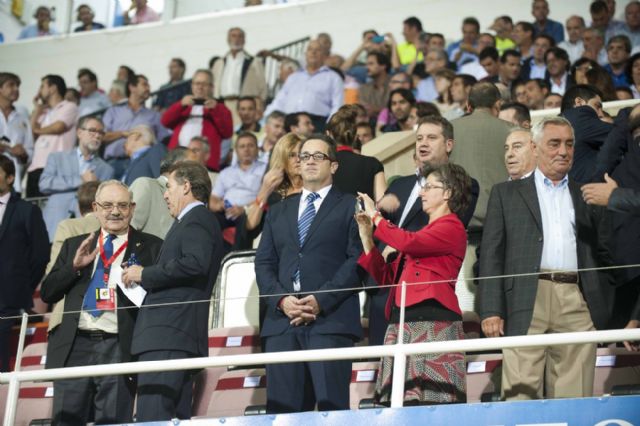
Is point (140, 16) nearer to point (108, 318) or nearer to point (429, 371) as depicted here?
point (108, 318)

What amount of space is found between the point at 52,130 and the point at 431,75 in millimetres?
3980

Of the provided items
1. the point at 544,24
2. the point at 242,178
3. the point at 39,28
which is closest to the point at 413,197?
the point at 242,178

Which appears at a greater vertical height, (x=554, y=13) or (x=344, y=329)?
(x=554, y=13)

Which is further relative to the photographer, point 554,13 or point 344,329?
point 554,13

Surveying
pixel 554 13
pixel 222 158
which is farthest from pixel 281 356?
pixel 554 13

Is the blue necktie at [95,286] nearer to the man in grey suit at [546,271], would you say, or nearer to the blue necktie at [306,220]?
the blue necktie at [306,220]

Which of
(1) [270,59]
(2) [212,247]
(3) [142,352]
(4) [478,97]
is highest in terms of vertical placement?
(1) [270,59]

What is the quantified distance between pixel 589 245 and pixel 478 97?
227 centimetres

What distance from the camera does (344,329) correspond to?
6.02m

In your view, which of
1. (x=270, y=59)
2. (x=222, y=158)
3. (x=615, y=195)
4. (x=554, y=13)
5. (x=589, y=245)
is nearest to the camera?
(x=615, y=195)

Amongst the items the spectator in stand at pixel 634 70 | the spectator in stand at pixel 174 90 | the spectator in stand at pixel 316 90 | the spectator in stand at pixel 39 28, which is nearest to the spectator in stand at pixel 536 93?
the spectator in stand at pixel 634 70

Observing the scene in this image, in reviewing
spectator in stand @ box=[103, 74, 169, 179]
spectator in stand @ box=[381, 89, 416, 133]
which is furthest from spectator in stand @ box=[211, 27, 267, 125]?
spectator in stand @ box=[381, 89, 416, 133]

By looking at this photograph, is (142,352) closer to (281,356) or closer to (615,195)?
(281,356)

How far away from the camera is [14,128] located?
502 inches
